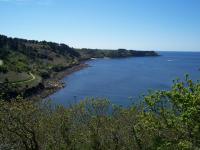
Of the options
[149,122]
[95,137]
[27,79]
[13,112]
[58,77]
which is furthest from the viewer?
[58,77]

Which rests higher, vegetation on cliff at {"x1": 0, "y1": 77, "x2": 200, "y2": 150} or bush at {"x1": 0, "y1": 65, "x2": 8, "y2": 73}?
vegetation on cliff at {"x1": 0, "y1": 77, "x2": 200, "y2": 150}

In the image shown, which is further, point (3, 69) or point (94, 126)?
point (3, 69)

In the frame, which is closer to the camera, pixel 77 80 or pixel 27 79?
pixel 27 79

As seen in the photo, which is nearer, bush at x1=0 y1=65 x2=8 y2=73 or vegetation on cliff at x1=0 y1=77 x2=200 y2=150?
vegetation on cliff at x1=0 y1=77 x2=200 y2=150

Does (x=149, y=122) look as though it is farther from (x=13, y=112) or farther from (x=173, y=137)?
(x=13, y=112)

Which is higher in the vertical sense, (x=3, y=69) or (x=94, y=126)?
(x=94, y=126)

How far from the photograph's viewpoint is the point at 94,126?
46.5 m

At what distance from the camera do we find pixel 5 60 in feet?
611

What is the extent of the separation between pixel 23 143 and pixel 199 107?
76.4 ft

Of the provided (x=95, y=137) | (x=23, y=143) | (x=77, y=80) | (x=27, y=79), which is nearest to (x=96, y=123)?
(x=95, y=137)

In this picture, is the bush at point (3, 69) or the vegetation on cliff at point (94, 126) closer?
the vegetation on cliff at point (94, 126)

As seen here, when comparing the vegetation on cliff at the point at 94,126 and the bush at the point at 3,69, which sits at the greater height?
the vegetation on cliff at the point at 94,126

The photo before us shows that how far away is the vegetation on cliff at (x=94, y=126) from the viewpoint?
79.4 ft

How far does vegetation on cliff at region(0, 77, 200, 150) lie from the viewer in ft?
79.4
